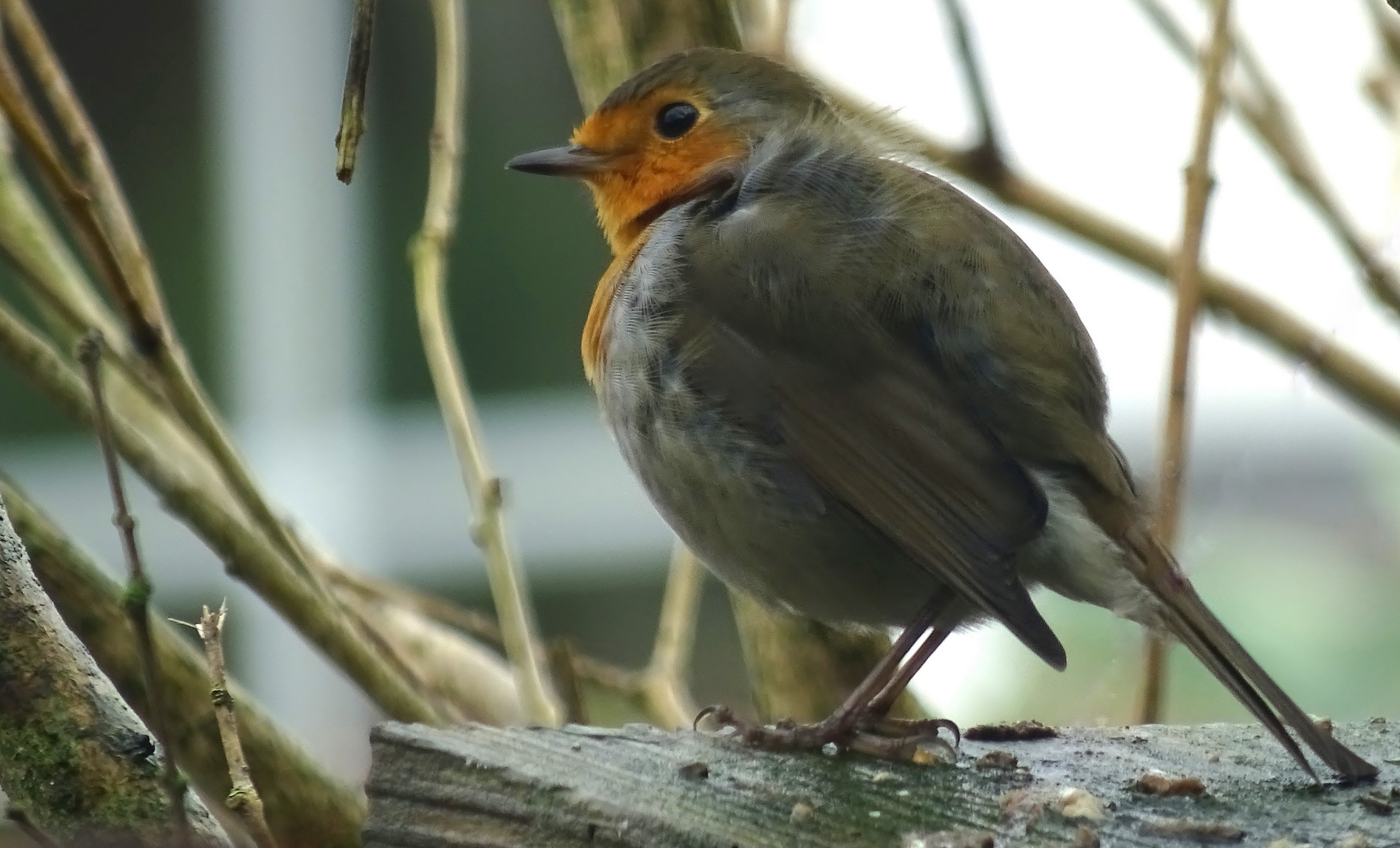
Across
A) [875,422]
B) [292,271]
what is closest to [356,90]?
[875,422]

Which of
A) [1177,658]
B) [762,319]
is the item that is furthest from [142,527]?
[762,319]

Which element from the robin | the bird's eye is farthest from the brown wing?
the bird's eye

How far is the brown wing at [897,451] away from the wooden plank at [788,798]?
0.23 meters

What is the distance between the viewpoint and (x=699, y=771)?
1824 millimetres

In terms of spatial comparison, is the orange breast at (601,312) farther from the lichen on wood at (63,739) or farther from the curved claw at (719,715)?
the lichen on wood at (63,739)

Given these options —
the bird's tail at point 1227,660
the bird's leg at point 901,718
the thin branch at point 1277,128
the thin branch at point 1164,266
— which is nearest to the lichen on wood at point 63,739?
the bird's leg at point 901,718

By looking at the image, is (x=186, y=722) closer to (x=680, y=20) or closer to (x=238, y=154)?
(x=680, y=20)

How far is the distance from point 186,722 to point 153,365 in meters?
0.44

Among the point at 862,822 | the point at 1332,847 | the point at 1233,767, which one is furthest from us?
the point at 1233,767

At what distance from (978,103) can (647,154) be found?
1.71 feet

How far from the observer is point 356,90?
147 cm

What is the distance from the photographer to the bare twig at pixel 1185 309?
2469 millimetres

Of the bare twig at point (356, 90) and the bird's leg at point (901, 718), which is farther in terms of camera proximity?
the bird's leg at point (901, 718)

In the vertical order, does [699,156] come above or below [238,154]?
below
